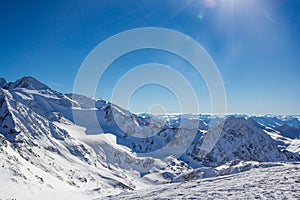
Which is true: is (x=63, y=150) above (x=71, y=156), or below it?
above

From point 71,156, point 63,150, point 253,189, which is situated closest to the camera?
point 253,189

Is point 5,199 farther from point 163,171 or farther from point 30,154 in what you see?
point 163,171

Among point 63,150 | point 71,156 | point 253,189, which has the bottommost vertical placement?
point 253,189

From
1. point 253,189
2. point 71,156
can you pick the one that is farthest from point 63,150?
point 253,189

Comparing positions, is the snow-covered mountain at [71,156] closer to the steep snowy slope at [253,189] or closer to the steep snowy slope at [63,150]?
the steep snowy slope at [63,150]

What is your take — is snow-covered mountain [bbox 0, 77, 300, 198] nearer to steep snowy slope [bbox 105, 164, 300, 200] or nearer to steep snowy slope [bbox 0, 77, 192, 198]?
steep snowy slope [bbox 0, 77, 192, 198]

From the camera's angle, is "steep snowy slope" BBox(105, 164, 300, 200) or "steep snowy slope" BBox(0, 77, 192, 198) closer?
"steep snowy slope" BBox(105, 164, 300, 200)

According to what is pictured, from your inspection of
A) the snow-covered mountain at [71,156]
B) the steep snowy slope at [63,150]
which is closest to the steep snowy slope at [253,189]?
the snow-covered mountain at [71,156]

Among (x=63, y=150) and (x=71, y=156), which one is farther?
(x=63, y=150)

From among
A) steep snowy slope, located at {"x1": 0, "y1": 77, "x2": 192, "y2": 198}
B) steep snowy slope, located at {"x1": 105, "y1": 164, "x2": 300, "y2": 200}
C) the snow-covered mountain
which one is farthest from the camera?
steep snowy slope, located at {"x1": 0, "y1": 77, "x2": 192, "y2": 198}

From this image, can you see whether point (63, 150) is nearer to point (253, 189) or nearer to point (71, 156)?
point (71, 156)

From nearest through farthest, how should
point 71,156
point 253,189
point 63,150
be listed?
point 253,189 < point 71,156 < point 63,150

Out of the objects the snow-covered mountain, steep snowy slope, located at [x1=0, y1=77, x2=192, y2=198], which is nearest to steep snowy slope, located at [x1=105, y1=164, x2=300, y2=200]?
the snow-covered mountain

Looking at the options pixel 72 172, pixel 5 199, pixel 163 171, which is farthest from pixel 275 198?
pixel 163 171
